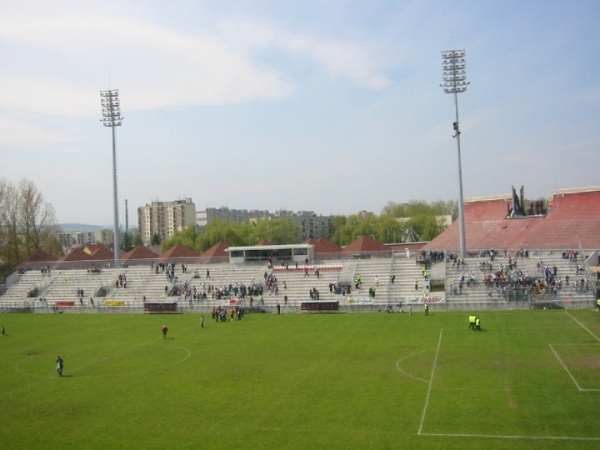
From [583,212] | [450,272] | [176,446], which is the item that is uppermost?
[583,212]

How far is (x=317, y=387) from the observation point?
25.2 metres

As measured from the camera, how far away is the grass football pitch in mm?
19344

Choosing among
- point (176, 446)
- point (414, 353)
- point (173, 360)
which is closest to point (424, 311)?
point (414, 353)

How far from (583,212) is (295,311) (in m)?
34.3

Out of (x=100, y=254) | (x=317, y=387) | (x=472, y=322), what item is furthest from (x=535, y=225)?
(x=100, y=254)

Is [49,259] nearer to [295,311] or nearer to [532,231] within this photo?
[295,311]

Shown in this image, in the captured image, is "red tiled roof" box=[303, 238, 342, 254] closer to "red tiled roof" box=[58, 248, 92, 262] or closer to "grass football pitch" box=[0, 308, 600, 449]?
"red tiled roof" box=[58, 248, 92, 262]

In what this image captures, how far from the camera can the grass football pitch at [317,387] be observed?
1934 centimetres

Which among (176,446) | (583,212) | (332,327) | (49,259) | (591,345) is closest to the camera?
(176,446)

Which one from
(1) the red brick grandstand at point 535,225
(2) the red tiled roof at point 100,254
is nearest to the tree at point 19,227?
(2) the red tiled roof at point 100,254

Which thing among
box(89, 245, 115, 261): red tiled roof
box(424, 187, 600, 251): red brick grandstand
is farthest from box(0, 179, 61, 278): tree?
box(424, 187, 600, 251): red brick grandstand

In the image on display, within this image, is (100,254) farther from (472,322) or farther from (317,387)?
(317,387)

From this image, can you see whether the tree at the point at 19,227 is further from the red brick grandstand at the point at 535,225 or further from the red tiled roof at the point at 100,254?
the red brick grandstand at the point at 535,225

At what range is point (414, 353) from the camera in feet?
102
